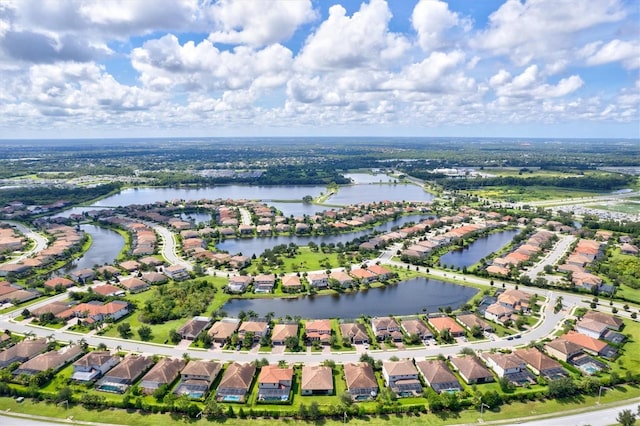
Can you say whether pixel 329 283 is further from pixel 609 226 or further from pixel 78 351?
pixel 609 226

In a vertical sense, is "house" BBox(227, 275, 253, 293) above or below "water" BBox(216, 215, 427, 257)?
above

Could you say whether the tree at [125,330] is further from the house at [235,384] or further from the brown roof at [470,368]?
the brown roof at [470,368]

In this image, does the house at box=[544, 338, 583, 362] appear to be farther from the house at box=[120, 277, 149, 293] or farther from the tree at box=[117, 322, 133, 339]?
the house at box=[120, 277, 149, 293]

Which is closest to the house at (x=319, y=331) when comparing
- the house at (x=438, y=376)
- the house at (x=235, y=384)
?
the house at (x=235, y=384)

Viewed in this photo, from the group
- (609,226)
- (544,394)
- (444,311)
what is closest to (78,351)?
(444,311)

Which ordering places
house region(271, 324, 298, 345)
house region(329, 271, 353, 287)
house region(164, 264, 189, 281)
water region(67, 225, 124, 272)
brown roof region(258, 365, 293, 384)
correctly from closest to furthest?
brown roof region(258, 365, 293, 384) → house region(271, 324, 298, 345) → house region(329, 271, 353, 287) → house region(164, 264, 189, 281) → water region(67, 225, 124, 272)

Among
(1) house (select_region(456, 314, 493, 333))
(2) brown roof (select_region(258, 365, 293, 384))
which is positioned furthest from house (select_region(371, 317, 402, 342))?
(2) brown roof (select_region(258, 365, 293, 384))

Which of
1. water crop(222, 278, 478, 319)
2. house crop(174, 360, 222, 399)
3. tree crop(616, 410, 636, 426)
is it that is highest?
tree crop(616, 410, 636, 426)
